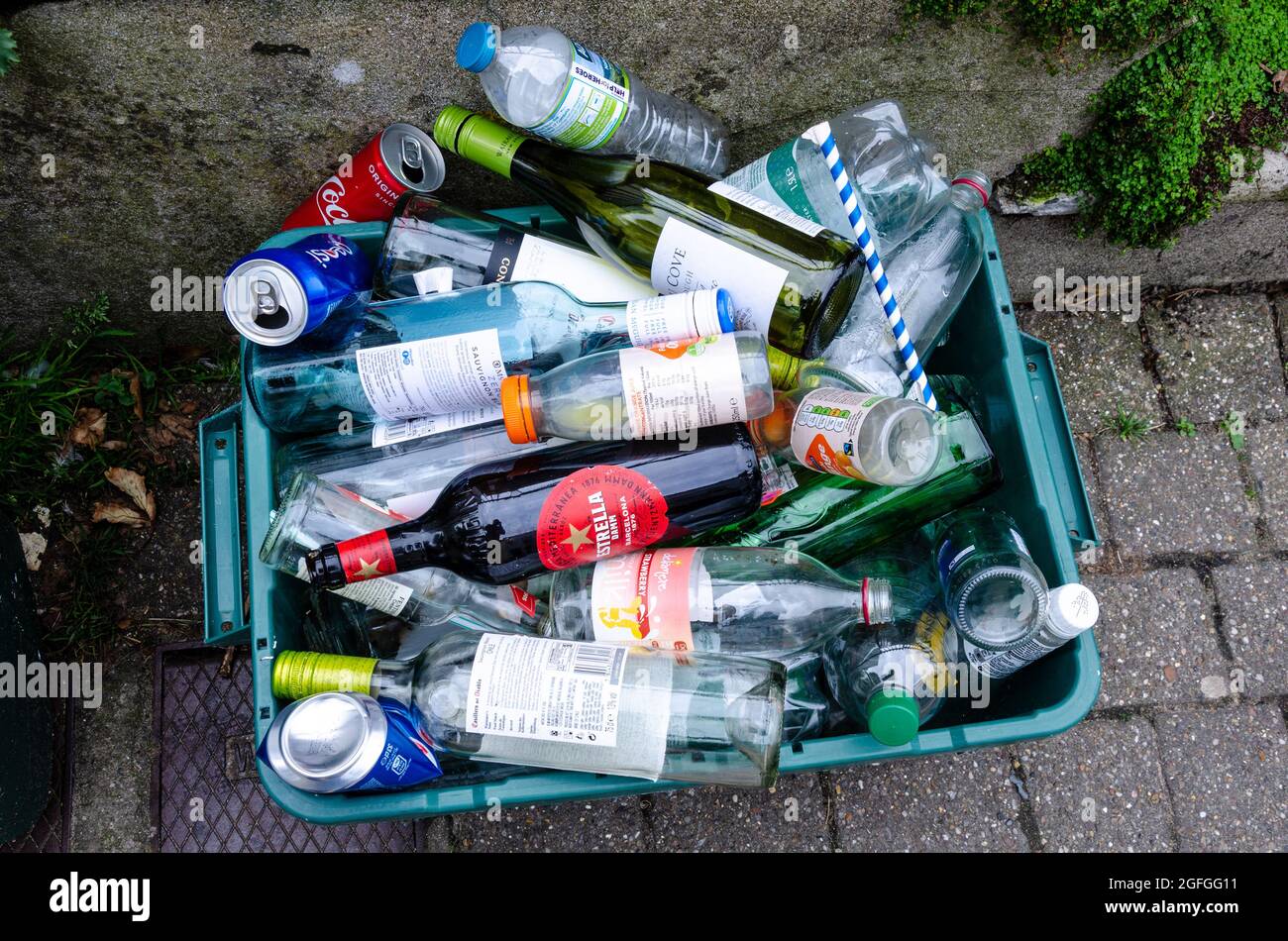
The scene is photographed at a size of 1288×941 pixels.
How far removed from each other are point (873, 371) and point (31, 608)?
Answer: 1.90m

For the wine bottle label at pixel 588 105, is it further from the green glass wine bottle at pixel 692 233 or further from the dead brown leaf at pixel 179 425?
the dead brown leaf at pixel 179 425

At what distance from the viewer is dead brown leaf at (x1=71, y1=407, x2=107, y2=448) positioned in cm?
228

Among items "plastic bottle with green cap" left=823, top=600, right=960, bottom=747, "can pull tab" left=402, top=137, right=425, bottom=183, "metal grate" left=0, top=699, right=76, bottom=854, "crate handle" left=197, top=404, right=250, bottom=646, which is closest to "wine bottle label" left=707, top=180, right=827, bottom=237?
"can pull tab" left=402, top=137, right=425, bottom=183

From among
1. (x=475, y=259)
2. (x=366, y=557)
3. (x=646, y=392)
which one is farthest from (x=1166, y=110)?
(x=366, y=557)

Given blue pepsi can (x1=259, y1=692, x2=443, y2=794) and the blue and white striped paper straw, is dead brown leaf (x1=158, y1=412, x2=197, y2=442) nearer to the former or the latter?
blue pepsi can (x1=259, y1=692, x2=443, y2=794)

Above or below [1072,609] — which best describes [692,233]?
above

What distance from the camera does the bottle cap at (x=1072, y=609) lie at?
143 cm

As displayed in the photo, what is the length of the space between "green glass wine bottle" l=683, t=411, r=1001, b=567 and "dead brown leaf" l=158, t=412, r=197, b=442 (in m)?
1.40

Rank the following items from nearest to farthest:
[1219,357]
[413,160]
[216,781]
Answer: [413,160], [216,781], [1219,357]

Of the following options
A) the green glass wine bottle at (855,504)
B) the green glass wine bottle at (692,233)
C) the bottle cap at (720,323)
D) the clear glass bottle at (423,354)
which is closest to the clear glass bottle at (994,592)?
the green glass wine bottle at (855,504)

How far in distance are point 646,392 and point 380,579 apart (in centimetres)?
57

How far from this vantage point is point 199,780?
212cm

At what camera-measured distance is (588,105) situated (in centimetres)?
164

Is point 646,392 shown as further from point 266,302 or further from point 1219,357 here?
point 1219,357
